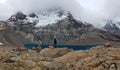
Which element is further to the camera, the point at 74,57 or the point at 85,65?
the point at 74,57

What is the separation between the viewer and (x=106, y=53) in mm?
30828

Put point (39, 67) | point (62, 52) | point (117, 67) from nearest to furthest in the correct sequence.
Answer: point (117, 67) < point (39, 67) < point (62, 52)

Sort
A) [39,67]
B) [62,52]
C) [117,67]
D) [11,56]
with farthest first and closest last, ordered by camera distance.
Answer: [62,52] → [11,56] → [39,67] → [117,67]

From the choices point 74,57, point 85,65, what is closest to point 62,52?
point 74,57

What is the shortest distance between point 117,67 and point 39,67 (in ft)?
21.6

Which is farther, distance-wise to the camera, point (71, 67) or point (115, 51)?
point (115, 51)

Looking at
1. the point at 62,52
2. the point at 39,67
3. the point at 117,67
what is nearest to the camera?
the point at 117,67

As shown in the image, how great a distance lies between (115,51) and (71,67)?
4.94 m

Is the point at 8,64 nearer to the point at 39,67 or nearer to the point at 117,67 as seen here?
the point at 39,67

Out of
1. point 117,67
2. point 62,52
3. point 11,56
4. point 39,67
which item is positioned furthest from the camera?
point 62,52

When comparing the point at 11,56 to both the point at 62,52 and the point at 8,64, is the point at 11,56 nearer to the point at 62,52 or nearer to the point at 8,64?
the point at 8,64

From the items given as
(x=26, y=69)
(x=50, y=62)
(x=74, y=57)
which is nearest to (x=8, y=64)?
(x=26, y=69)

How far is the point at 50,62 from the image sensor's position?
99.3 feet

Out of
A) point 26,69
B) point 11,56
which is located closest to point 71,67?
point 26,69
